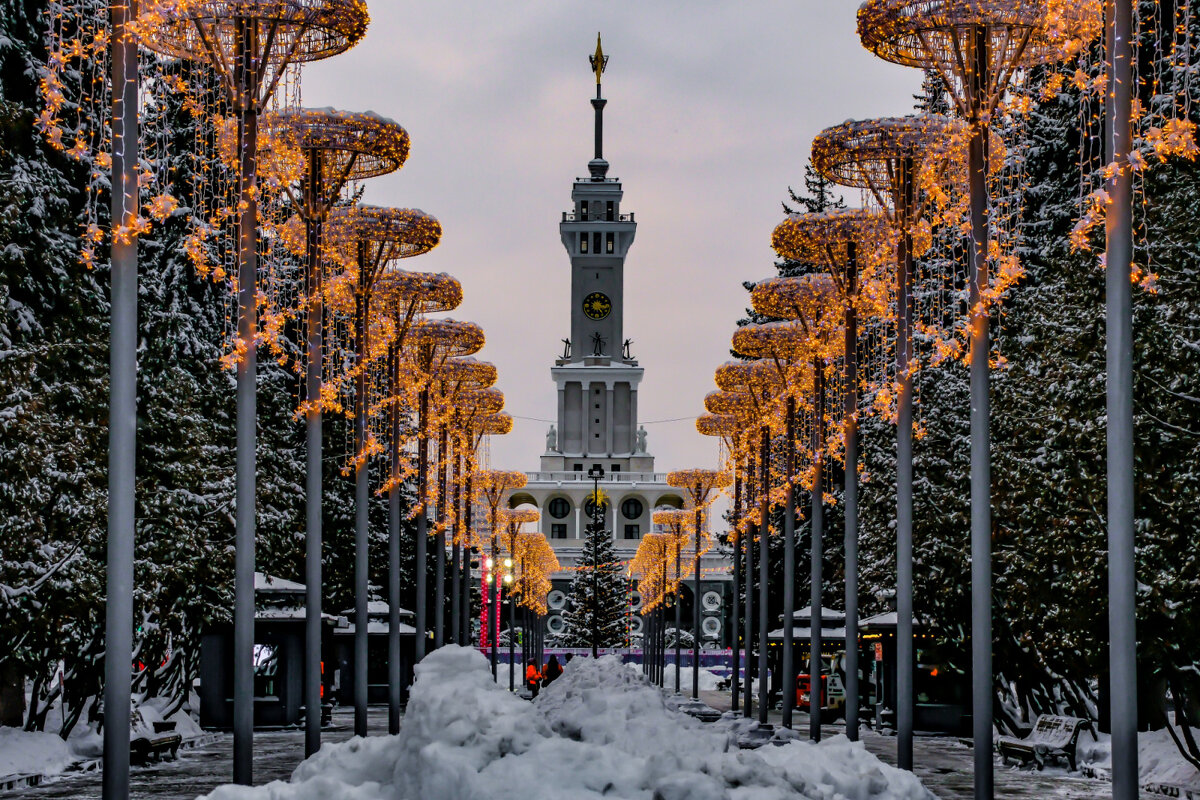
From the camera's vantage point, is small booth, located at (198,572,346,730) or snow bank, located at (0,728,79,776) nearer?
snow bank, located at (0,728,79,776)

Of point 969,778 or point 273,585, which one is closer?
point 969,778

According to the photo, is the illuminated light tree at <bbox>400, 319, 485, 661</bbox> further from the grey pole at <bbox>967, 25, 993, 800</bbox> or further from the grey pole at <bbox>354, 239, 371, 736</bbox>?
the grey pole at <bbox>967, 25, 993, 800</bbox>

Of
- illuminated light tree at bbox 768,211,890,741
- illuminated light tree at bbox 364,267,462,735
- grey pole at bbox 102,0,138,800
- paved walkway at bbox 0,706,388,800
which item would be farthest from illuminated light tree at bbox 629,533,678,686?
grey pole at bbox 102,0,138,800

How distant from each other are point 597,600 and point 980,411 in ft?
276

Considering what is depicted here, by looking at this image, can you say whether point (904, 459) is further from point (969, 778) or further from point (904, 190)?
point (969, 778)

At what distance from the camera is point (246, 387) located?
54.9 ft

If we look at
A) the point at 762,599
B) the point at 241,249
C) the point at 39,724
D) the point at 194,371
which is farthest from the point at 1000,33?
the point at 762,599

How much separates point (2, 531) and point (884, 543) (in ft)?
73.8

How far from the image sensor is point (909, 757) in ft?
64.0

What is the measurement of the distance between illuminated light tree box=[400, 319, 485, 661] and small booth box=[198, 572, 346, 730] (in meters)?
2.37

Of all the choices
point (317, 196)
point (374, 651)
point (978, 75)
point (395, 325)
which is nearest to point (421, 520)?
point (395, 325)

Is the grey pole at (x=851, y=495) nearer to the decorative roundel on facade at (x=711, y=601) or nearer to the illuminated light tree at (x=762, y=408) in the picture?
the illuminated light tree at (x=762, y=408)

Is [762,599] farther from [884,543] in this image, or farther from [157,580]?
[157,580]

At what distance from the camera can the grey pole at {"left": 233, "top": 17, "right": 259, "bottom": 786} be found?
16578mm
